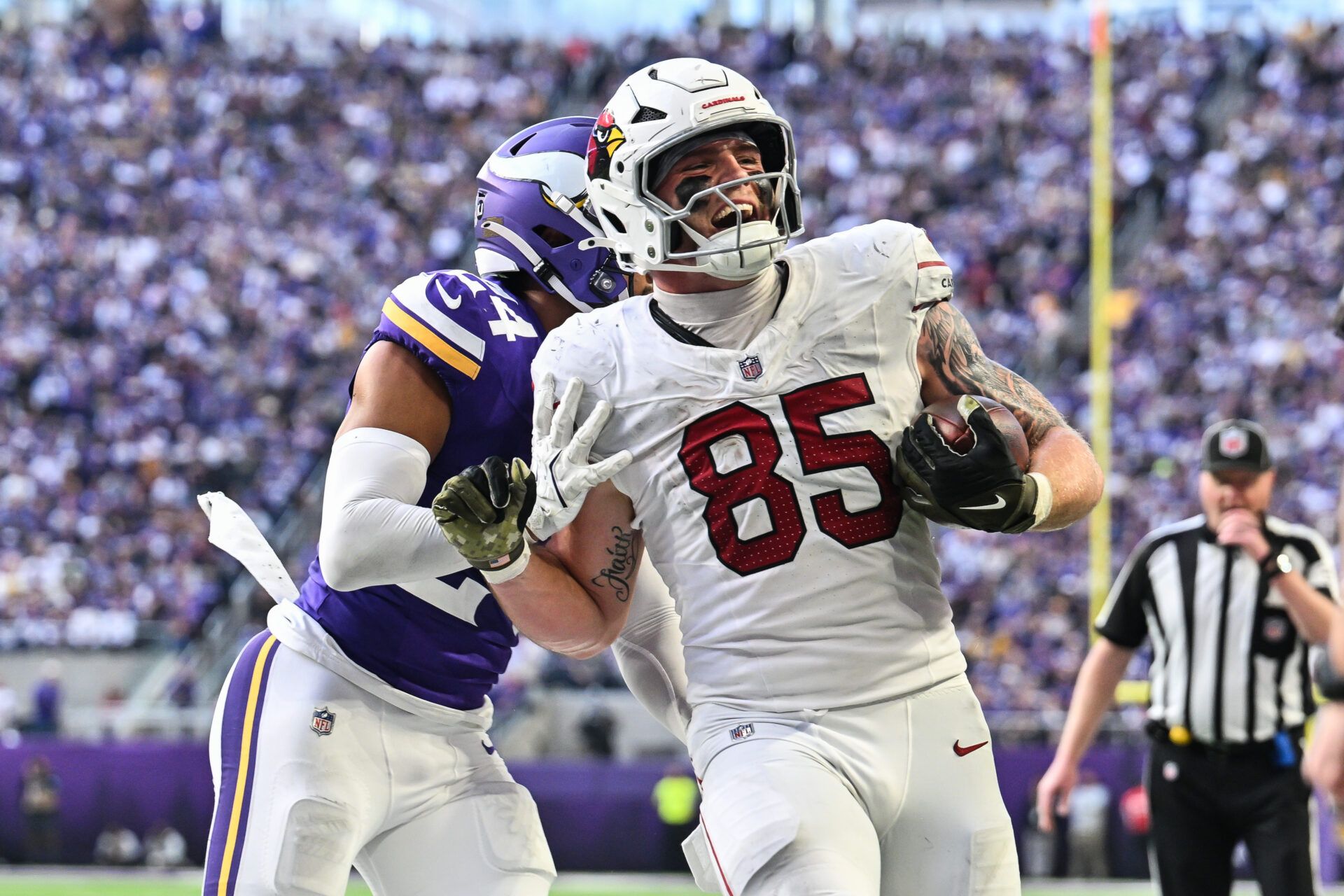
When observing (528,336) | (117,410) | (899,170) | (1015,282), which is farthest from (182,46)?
(528,336)

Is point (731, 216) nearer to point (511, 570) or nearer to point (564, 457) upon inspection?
point (564, 457)

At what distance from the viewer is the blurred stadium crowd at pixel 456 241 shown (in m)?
13.7

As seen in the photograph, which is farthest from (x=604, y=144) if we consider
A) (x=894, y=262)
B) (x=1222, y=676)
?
(x=1222, y=676)

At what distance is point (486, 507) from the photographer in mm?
2395

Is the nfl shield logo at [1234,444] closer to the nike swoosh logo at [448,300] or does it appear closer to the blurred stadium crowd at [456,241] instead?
the nike swoosh logo at [448,300]

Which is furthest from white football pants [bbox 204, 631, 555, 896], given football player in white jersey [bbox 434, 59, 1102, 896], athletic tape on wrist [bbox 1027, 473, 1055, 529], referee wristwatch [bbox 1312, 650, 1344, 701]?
referee wristwatch [bbox 1312, 650, 1344, 701]

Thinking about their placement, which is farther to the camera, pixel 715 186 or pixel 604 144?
pixel 604 144

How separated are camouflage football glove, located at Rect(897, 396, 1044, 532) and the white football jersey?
4.3 inches

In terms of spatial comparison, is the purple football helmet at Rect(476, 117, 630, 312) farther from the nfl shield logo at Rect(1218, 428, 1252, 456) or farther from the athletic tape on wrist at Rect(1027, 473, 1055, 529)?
the nfl shield logo at Rect(1218, 428, 1252, 456)

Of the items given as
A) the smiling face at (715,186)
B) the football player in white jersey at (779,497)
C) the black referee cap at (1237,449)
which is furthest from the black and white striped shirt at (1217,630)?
the smiling face at (715,186)

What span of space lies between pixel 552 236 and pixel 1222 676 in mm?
2712

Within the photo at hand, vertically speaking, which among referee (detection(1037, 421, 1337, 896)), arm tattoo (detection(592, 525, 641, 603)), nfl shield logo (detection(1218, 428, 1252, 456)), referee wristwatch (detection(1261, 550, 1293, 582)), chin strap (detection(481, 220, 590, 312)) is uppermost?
chin strap (detection(481, 220, 590, 312))

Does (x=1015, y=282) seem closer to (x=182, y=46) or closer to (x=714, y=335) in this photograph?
(x=182, y=46)

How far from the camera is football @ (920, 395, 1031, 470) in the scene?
2.39 metres
